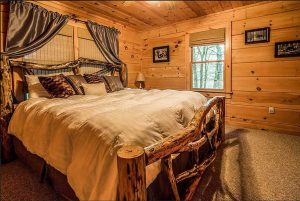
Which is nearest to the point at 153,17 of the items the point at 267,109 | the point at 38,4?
the point at 38,4

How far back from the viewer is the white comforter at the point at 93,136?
41.6 inches

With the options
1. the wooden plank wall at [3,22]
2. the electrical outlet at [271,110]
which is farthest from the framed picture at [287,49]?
the wooden plank wall at [3,22]

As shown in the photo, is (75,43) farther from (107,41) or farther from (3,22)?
(3,22)

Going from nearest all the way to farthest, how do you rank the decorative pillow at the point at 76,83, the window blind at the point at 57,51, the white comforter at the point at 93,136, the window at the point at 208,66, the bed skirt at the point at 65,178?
the white comforter at the point at 93,136 < the bed skirt at the point at 65,178 < the decorative pillow at the point at 76,83 < the window blind at the point at 57,51 < the window at the point at 208,66

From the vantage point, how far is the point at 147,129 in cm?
123

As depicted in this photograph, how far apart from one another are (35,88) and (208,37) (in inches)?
125

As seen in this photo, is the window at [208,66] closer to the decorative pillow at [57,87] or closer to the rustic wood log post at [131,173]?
the decorative pillow at [57,87]

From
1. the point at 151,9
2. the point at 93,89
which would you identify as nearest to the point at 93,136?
the point at 93,89

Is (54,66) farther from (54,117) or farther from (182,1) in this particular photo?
(182,1)

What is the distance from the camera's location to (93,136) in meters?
1.17

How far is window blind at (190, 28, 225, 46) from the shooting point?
141 inches

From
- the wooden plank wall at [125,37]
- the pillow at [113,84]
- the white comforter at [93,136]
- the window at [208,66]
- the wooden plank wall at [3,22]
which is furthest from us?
the window at [208,66]

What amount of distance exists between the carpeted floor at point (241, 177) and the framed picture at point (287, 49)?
1.44m

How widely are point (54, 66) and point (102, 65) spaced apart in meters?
1.06
